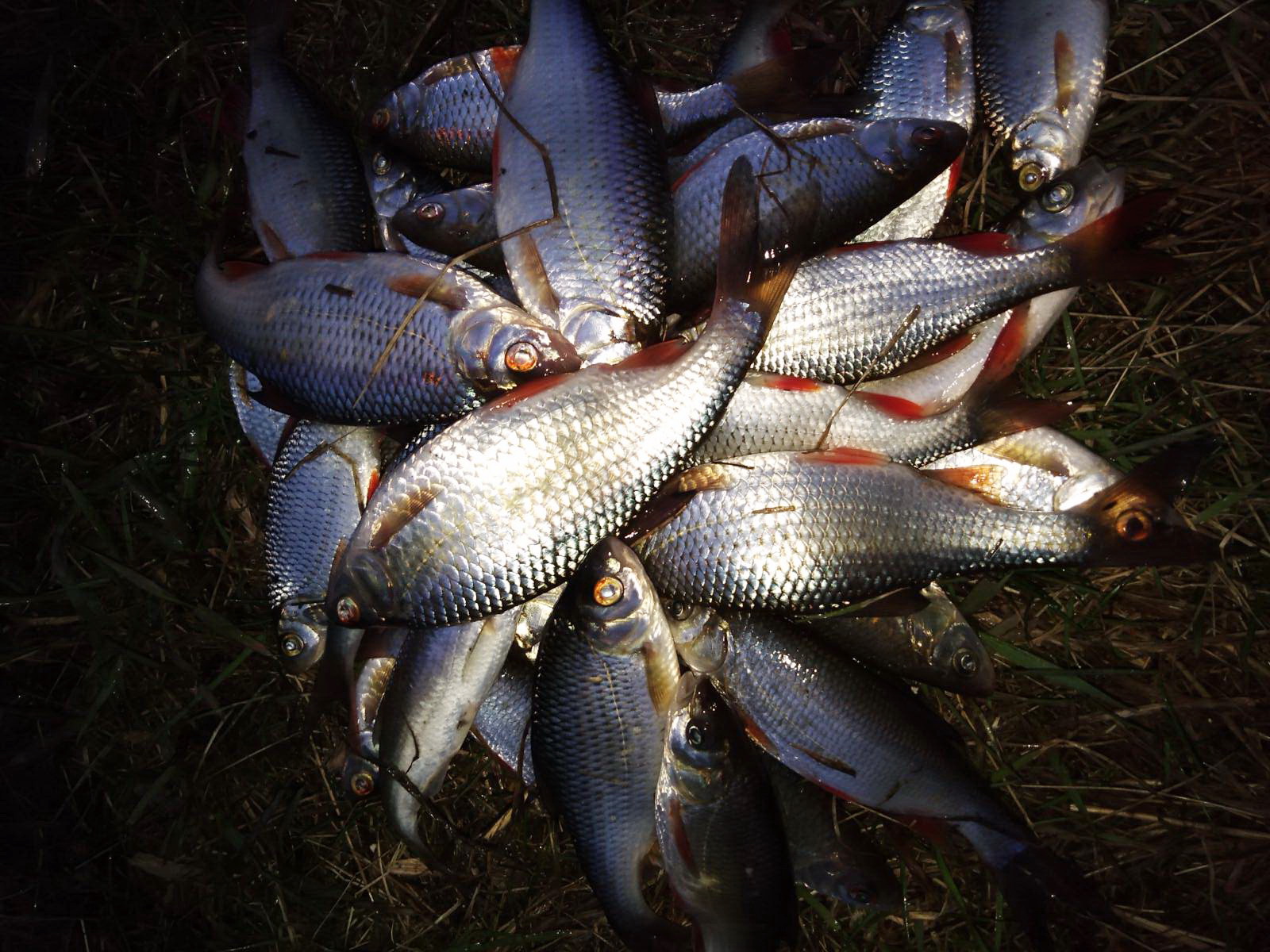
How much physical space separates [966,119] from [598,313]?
1272mm

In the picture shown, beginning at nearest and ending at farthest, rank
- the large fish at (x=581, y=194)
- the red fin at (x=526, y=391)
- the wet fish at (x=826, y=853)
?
the red fin at (x=526, y=391) → the large fish at (x=581, y=194) → the wet fish at (x=826, y=853)

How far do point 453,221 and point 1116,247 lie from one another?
5.92 feet

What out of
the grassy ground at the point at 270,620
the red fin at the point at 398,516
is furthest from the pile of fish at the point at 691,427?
the grassy ground at the point at 270,620

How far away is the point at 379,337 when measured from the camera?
2.04 metres

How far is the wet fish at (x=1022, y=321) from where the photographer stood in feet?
7.32

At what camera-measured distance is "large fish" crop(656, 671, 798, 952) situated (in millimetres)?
2223

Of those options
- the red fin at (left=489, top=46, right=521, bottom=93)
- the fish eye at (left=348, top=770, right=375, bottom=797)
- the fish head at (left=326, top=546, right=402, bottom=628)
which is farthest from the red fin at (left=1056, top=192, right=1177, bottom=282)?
the fish eye at (left=348, top=770, right=375, bottom=797)

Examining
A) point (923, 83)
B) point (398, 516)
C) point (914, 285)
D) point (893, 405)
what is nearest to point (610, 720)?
point (398, 516)

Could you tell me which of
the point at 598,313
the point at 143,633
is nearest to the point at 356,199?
the point at 598,313

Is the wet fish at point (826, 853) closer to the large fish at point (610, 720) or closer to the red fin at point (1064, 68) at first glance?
the large fish at point (610, 720)

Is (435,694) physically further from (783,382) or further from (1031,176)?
(1031,176)

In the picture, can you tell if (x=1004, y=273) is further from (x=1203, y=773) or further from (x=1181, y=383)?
(x=1203, y=773)

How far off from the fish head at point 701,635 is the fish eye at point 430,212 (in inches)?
50.2

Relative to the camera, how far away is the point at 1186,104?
244 cm
